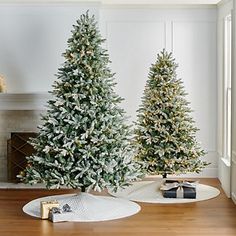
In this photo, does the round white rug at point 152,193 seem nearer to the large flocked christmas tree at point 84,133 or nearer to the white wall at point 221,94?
the white wall at point 221,94

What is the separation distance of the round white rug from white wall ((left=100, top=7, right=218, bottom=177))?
1064mm

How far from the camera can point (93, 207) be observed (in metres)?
5.86

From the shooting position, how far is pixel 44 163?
5816 mm

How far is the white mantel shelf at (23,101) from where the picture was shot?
7436mm

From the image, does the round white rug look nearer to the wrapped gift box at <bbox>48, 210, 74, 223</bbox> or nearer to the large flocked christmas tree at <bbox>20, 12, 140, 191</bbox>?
the large flocked christmas tree at <bbox>20, 12, 140, 191</bbox>

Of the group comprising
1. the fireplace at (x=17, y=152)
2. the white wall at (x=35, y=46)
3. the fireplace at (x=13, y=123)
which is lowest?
the fireplace at (x=17, y=152)

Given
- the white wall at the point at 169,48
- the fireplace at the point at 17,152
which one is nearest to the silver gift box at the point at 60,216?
the fireplace at the point at 17,152

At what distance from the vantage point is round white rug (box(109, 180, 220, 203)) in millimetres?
6461

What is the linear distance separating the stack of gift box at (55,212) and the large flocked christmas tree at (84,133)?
222mm

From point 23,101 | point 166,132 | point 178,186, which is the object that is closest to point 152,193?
point 178,186

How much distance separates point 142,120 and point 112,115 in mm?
954

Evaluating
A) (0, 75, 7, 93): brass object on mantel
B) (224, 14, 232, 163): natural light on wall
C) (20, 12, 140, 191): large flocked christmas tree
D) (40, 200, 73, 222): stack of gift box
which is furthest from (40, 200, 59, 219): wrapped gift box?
(224, 14, 232, 163): natural light on wall

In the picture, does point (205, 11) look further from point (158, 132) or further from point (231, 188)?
point (231, 188)

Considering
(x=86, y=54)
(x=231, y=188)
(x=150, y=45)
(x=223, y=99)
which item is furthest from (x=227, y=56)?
(x=86, y=54)
